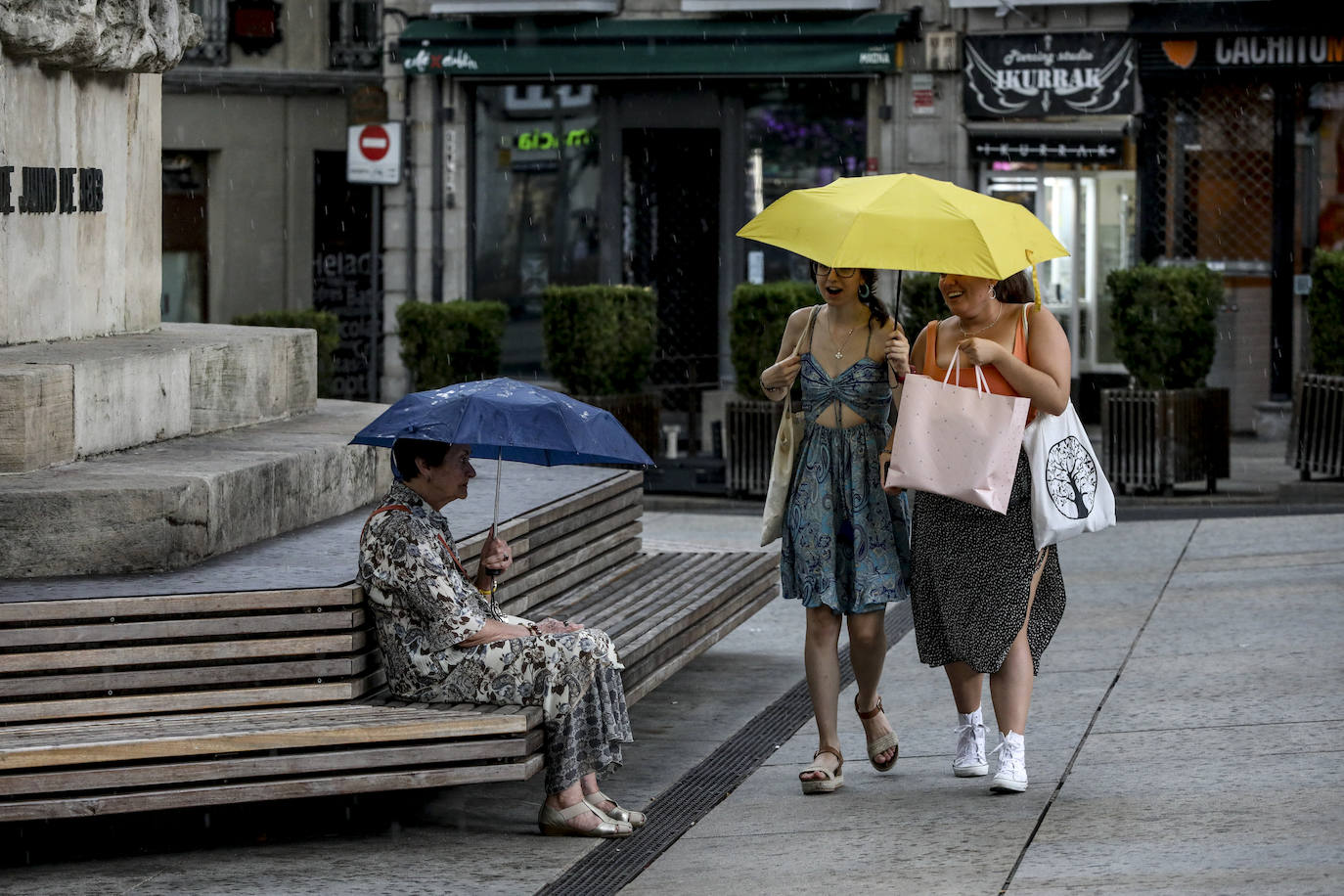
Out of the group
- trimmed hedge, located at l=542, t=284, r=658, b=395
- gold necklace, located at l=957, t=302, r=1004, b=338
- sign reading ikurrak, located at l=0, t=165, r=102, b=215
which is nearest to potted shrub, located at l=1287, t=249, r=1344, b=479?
trimmed hedge, located at l=542, t=284, r=658, b=395

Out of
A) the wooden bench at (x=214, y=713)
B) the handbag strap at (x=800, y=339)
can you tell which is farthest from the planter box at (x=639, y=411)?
the wooden bench at (x=214, y=713)

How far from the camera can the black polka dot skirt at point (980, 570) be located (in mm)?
6117

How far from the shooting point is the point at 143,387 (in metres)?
7.74

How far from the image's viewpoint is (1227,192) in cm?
1898

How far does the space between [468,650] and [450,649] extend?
5 cm

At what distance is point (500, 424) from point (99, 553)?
54.0 inches

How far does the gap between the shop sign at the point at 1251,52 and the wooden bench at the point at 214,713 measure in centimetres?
1457

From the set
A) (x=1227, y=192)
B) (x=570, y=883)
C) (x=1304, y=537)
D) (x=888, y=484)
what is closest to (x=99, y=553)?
(x=570, y=883)

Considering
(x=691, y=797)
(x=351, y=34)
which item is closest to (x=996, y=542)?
(x=691, y=797)

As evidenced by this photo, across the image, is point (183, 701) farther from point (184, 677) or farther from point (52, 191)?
point (52, 191)

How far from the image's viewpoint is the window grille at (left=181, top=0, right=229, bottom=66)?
2262 cm

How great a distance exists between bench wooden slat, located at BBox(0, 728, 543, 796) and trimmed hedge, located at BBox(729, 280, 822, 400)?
8.66 meters

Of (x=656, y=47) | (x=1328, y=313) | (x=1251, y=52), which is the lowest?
(x=1328, y=313)

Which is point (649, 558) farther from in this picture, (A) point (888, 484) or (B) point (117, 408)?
(A) point (888, 484)
